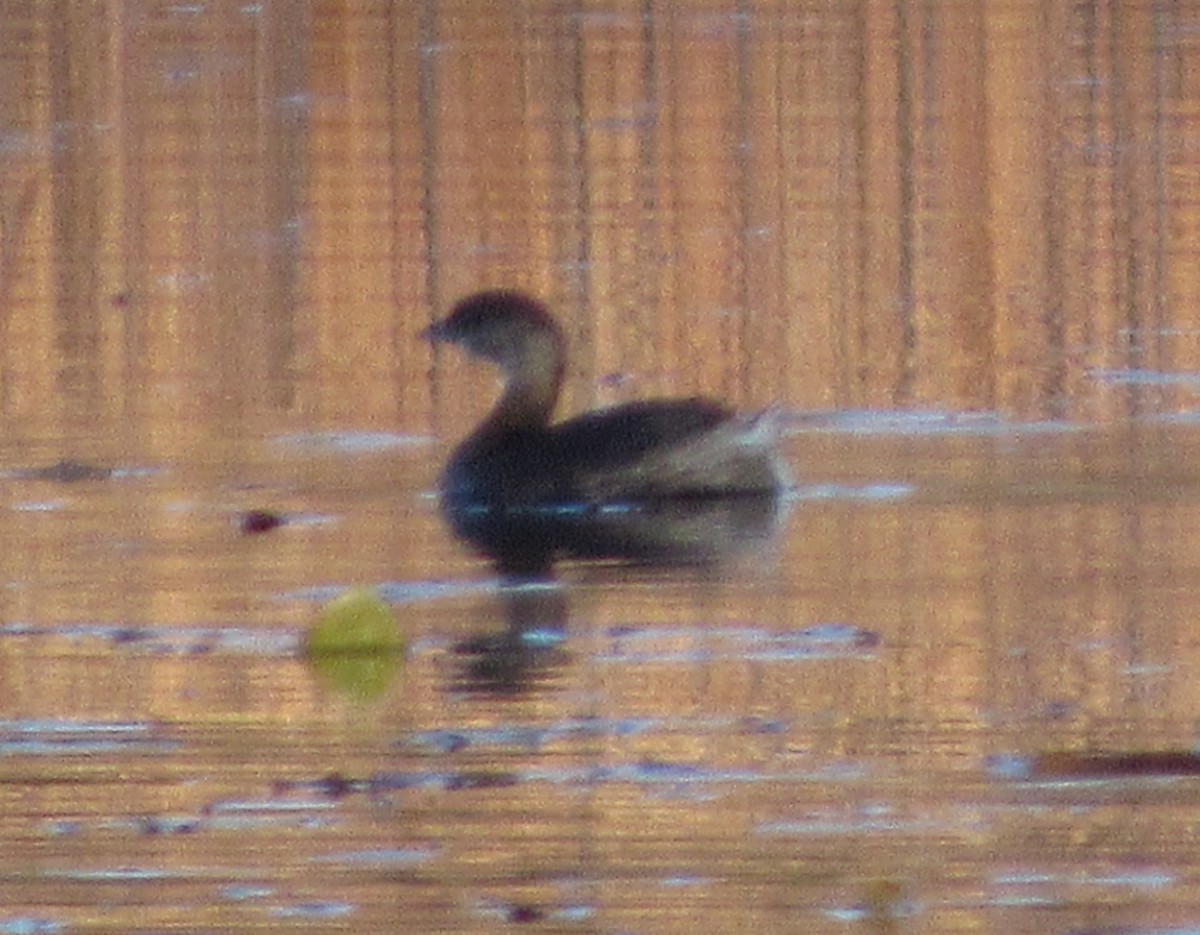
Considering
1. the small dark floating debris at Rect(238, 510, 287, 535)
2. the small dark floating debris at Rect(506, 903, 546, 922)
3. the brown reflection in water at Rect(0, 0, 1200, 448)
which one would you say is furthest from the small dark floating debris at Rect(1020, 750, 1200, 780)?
the small dark floating debris at Rect(238, 510, 287, 535)

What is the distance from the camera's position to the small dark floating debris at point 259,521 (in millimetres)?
8938

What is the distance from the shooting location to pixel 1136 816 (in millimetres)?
5844

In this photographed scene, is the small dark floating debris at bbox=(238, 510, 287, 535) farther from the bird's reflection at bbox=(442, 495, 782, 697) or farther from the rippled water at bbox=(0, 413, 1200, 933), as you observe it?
the bird's reflection at bbox=(442, 495, 782, 697)

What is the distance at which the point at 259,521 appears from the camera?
29.5ft

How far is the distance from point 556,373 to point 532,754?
446 cm

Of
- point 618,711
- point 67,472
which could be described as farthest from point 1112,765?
point 67,472

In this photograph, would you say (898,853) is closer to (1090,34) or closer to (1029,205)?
(1029,205)

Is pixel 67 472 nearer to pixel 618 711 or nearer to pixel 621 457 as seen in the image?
pixel 621 457

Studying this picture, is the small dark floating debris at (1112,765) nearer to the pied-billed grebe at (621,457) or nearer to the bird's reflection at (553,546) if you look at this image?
the bird's reflection at (553,546)

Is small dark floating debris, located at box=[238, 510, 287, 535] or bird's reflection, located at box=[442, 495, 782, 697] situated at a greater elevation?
small dark floating debris, located at box=[238, 510, 287, 535]

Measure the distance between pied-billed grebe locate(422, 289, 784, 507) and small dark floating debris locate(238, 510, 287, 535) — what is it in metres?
0.76

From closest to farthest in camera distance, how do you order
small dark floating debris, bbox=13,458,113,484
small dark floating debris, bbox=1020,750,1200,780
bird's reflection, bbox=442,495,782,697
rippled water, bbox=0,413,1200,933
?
rippled water, bbox=0,413,1200,933
small dark floating debris, bbox=1020,750,1200,780
bird's reflection, bbox=442,495,782,697
small dark floating debris, bbox=13,458,113,484

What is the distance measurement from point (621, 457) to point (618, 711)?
3196 mm

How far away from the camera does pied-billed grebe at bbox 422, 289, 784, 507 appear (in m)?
9.77
